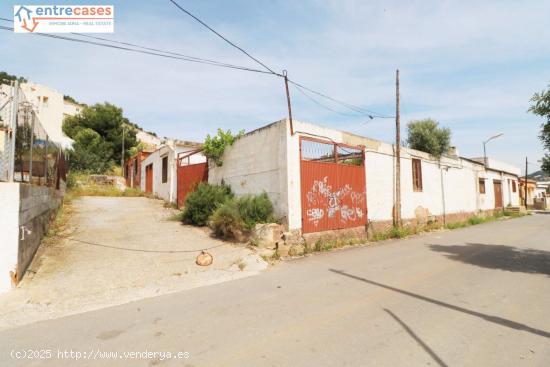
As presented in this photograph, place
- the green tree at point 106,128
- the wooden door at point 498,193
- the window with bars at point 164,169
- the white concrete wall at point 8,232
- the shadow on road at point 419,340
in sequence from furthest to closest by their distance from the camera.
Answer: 1. the green tree at point 106,128
2. the wooden door at point 498,193
3. the window with bars at point 164,169
4. the white concrete wall at point 8,232
5. the shadow on road at point 419,340

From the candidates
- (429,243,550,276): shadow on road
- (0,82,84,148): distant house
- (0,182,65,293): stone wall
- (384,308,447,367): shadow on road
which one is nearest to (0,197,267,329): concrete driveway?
(0,182,65,293): stone wall

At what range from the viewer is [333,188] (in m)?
10.7

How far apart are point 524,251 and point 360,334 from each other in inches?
333

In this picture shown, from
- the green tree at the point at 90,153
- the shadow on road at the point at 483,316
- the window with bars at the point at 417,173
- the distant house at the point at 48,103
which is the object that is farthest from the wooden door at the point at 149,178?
the distant house at the point at 48,103

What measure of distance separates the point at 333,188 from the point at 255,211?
3.03m

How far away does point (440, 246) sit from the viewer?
Result: 33.8ft

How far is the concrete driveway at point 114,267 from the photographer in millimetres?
4891

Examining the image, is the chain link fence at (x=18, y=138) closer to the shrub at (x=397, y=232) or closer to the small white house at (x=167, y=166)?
the small white house at (x=167, y=166)

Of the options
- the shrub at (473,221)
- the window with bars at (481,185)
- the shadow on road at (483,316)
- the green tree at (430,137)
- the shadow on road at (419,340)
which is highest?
A: the green tree at (430,137)

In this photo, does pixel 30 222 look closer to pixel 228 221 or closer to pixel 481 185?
pixel 228 221

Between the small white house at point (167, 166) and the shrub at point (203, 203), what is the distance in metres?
4.52

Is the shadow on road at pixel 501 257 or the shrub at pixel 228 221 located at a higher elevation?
the shrub at pixel 228 221

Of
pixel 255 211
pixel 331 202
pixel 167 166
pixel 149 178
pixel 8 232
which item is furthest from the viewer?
pixel 149 178

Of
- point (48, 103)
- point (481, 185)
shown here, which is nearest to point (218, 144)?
point (481, 185)
